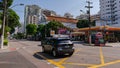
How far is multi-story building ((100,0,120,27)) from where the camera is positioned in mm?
133750

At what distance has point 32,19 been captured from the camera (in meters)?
179

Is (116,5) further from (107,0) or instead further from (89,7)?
(89,7)

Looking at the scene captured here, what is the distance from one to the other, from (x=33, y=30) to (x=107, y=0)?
5977 cm

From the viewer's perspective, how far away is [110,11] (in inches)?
5640

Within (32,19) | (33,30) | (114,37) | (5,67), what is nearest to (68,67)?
(5,67)

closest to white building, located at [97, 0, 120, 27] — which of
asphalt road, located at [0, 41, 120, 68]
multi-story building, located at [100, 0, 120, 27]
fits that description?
multi-story building, located at [100, 0, 120, 27]

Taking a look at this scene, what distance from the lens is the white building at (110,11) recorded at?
439ft

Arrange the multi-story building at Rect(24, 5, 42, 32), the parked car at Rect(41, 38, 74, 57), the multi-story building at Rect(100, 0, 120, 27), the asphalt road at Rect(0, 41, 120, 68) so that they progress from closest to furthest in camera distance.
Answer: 1. the asphalt road at Rect(0, 41, 120, 68)
2. the parked car at Rect(41, 38, 74, 57)
3. the multi-story building at Rect(100, 0, 120, 27)
4. the multi-story building at Rect(24, 5, 42, 32)

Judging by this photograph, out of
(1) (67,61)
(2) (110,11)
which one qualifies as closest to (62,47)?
(1) (67,61)

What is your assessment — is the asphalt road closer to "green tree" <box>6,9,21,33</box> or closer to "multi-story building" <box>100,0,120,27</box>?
"green tree" <box>6,9,21,33</box>

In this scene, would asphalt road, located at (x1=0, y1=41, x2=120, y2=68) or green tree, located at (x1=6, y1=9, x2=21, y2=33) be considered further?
Result: green tree, located at (x1=6, y1=9, x2=21, y2=33)

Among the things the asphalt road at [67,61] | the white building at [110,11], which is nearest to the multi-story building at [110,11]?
the white building at [110,11]

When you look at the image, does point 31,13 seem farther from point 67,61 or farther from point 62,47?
point 67,61

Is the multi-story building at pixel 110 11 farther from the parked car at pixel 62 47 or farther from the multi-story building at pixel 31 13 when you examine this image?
the parked car at pixel 62 47
